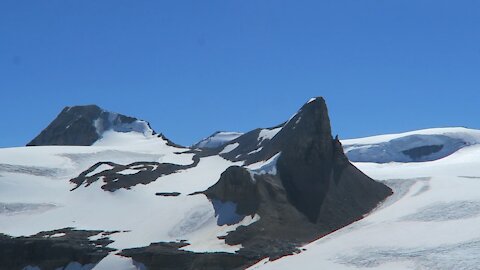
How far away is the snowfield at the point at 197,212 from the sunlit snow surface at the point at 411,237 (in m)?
0.07

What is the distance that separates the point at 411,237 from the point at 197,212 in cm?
2085

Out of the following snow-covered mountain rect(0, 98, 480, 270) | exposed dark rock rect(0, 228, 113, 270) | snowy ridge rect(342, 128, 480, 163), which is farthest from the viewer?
snowy ridge rect(342, 128, 480, 163)

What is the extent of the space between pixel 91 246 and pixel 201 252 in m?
10.2

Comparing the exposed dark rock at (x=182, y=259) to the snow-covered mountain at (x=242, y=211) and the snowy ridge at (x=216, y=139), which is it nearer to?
the snow-covered mountain at (x=242, y=211)

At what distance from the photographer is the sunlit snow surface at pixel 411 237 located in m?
39.2

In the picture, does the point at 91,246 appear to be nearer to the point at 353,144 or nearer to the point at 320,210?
the point at 320,210

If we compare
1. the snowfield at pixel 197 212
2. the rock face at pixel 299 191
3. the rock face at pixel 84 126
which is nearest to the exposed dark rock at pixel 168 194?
the snowfield at pixel 197 212

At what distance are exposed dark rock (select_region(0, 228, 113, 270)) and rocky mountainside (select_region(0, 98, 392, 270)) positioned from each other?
107 millimetres

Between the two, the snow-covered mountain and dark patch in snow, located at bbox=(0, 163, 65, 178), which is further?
dark patch in snow, located at bbox=(0, 163, 65, 178)

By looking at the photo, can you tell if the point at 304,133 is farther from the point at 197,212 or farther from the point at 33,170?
the point at 33,170

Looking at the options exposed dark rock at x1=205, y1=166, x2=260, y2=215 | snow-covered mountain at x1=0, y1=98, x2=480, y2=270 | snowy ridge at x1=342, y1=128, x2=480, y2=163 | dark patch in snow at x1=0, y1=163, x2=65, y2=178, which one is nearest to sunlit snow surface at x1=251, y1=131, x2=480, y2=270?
snow-covered mountain at x1=0, y1=98, x2=480, y2=270

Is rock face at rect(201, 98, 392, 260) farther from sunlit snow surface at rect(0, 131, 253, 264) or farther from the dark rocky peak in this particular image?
sunlit snow surface at rect(0, 131, 253, 264)

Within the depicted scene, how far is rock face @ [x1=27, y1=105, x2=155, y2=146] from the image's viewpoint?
400ft

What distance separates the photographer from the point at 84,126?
4906 inches
